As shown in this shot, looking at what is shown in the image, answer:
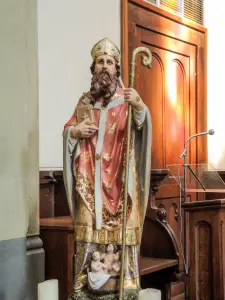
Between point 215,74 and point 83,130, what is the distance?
4.28m

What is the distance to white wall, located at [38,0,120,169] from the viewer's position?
3.97 meters

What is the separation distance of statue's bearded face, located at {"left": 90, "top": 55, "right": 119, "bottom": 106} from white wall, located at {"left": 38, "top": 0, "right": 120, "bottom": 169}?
1.56 m

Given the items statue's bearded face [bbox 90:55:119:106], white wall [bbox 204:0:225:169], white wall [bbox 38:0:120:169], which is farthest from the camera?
white wall [bbox 204:0:225:169]

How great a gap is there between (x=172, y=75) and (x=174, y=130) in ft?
1.91

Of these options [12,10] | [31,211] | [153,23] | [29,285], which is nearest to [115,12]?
[153,23]

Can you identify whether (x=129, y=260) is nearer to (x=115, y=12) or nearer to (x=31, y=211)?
(x=31, y=211)

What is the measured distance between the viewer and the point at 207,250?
354 centimetres

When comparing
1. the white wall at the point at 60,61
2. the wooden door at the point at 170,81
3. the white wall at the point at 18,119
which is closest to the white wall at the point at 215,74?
the wooden door at the point at 170,81

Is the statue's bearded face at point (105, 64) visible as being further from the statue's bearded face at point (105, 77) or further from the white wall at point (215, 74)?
the white wall at point (215, 74)

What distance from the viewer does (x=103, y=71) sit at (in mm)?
2412

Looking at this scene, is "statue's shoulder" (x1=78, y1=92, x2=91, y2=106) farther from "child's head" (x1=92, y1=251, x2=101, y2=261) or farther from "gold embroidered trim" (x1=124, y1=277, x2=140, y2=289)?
"gold embroidered trim" (x1=124, y1=277, x2=140, y2=289)

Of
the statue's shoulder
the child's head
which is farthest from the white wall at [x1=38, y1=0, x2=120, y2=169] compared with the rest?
the child's head

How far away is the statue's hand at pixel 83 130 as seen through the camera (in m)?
2.37

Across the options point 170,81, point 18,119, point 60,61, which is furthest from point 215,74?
point 18,119
